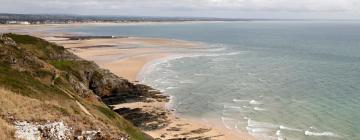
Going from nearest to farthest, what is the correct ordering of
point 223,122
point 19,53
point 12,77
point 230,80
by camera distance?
point 12,77 → point 19,53 → point 223,122 → point 230,80

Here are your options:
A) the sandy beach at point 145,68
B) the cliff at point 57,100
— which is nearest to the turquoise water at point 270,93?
the sandy beach at point 145,68

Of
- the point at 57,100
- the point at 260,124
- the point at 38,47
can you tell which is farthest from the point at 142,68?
the point at 57,100

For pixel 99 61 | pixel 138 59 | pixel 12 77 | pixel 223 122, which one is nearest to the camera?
pixel 12 77

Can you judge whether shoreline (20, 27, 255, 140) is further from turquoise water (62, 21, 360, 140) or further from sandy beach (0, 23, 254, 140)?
turquoise water (62, 21, 360, 140)

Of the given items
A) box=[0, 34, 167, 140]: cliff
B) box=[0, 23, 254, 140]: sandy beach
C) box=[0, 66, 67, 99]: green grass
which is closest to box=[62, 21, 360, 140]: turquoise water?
box=[0, 23, 254, 140]: sandy beach

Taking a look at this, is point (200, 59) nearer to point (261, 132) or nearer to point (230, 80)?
point (230, 80)

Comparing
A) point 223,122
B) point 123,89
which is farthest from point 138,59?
point 223,122

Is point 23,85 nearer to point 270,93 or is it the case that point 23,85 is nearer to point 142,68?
point 270,93
